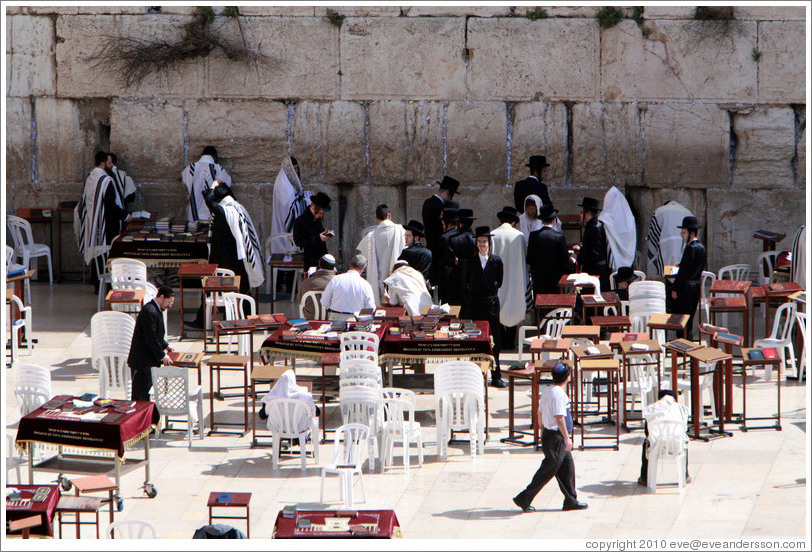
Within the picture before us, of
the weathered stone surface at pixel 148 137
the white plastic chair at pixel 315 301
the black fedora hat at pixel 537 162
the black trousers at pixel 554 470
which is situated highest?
the weathered stone surface at pixel 148 137

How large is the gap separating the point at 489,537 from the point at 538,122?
8.70 metres

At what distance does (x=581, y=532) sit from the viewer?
414 inches

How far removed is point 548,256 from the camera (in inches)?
606

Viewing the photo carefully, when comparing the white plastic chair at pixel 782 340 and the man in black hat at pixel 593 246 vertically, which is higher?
the man in black hat at pixel 593 246

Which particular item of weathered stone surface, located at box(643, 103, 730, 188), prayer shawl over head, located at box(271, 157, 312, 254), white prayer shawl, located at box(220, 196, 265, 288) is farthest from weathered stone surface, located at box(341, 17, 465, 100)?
white prayer shawl, located at box(220, 196, 265, 288)

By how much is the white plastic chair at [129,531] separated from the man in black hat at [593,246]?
21.7 feet

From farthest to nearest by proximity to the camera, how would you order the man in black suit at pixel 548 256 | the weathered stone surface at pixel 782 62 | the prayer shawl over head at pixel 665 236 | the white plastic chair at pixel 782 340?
the weathered stone surface at pixel 782 62 → the prayer shawl over head at pixel 665 236 → the man in black suit at pixel 548 256 → the white plastic chair at pixel 782 340

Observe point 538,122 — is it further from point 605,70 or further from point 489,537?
point 489,537

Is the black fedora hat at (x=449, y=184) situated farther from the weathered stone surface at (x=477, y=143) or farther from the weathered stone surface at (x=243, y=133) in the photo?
the weathered stone surface at (x=243, y=133)

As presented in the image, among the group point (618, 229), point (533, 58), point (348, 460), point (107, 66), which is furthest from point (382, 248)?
point (348, 460)

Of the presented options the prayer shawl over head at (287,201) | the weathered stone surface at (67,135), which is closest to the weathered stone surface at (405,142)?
the prayer shawl over head at (287,201)

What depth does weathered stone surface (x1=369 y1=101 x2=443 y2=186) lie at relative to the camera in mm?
18297

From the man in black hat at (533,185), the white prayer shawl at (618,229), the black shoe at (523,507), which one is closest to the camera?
the black shoe at (523,507)

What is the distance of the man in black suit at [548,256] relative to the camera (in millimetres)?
15359
